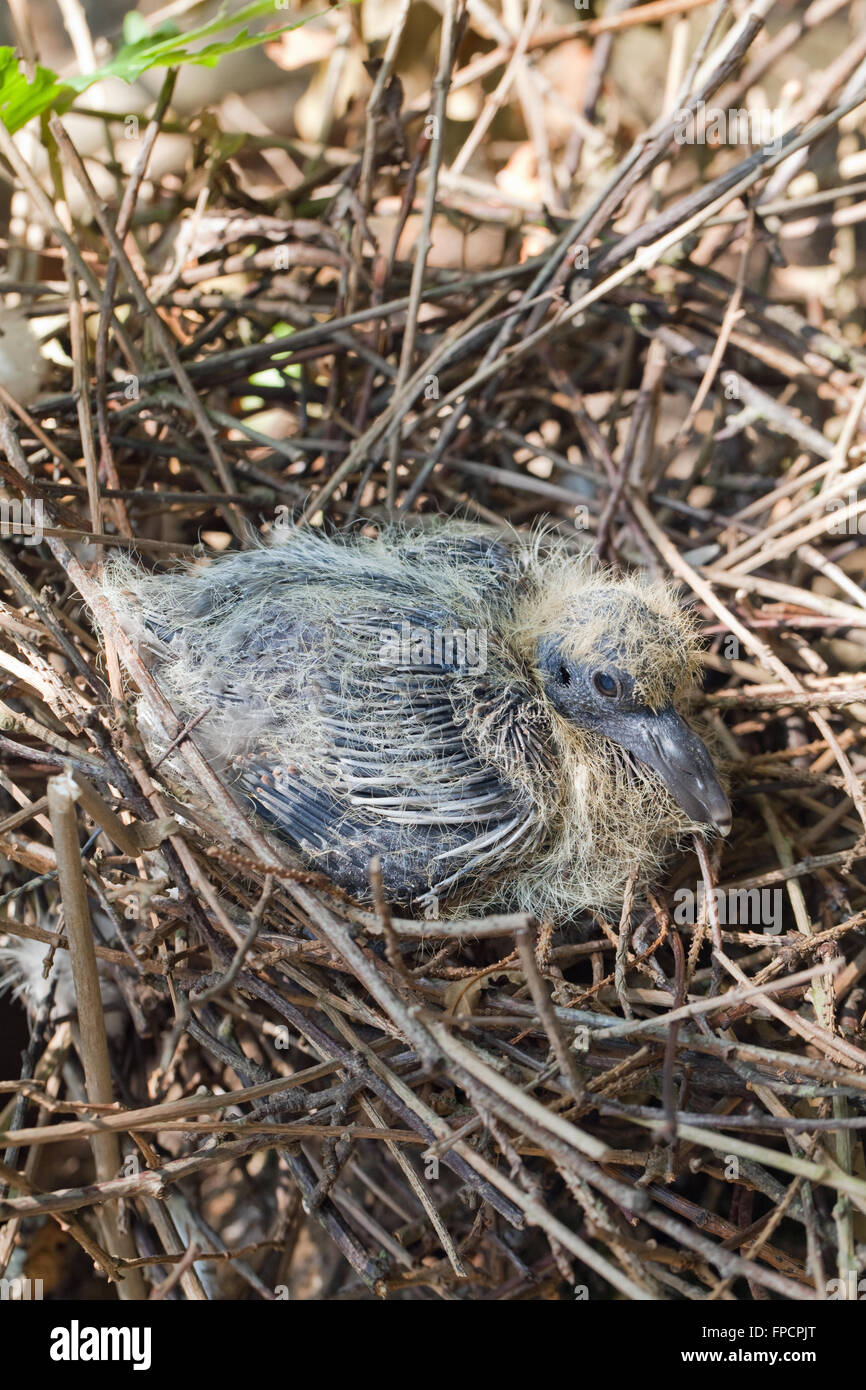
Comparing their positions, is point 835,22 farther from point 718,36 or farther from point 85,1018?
point 85,1018

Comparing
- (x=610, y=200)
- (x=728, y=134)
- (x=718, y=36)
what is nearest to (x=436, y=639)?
(x=610, y=200)

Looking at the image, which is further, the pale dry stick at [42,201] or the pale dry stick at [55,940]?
the pale dry stick at [42,201]

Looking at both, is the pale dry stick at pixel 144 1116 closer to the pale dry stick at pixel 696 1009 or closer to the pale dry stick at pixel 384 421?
the pale dry stick at pixel 696 1009

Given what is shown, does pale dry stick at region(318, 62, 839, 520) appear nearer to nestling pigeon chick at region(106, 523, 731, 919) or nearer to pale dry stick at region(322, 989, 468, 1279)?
nestling pigeon chick at region(106, 523, 731, 919)

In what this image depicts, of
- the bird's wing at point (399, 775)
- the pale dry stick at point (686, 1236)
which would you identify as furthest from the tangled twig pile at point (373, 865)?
the bird's wing at point (399, 775)

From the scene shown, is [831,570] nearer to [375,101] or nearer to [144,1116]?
[375,101]

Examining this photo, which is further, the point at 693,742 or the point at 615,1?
the point at 615,1

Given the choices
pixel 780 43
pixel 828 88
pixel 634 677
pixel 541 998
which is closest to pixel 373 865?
pixel 541 998
